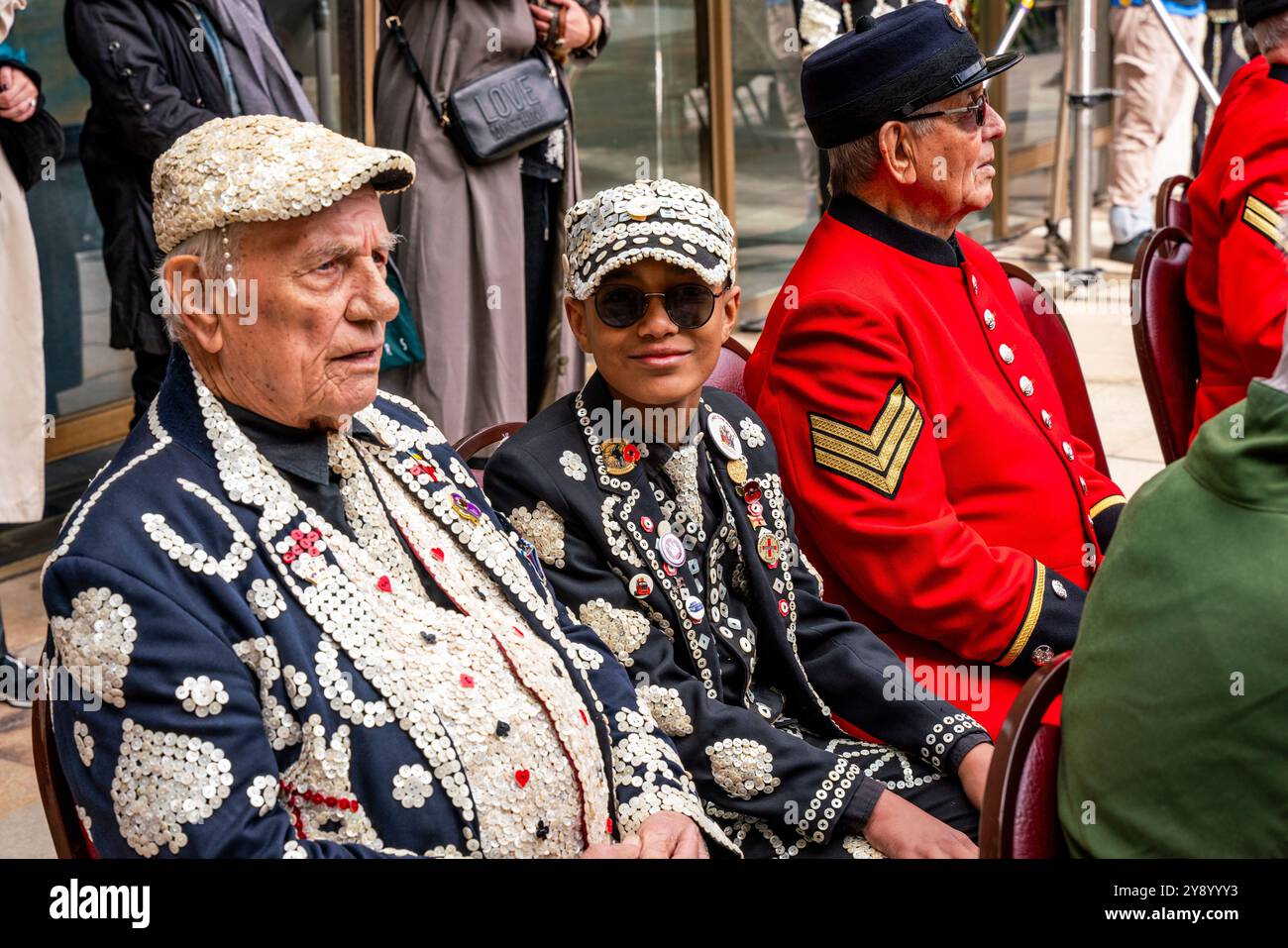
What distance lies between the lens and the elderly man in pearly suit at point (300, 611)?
1.69 m

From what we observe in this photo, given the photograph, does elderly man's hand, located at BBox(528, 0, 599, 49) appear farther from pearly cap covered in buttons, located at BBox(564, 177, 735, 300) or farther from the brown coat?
pearly cap covered in buttons, located at BBox(564, 177, 735, 300)

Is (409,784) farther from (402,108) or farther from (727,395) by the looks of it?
(402,108)

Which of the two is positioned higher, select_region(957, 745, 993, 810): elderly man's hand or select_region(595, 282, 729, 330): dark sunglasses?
select_region(595, 282, 729, 330): dark sunglasses

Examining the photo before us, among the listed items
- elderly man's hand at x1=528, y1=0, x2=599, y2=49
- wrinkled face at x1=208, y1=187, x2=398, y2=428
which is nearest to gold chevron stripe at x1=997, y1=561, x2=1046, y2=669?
wrinkled face at x1=208, y1=187, x2=398, y2=428

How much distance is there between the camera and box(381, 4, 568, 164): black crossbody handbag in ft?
14.1

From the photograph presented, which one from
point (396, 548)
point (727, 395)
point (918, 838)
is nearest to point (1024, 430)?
point (727, 395)

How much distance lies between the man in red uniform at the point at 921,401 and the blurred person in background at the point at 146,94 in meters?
1.67

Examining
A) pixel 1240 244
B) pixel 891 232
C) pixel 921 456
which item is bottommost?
pixel 921 456

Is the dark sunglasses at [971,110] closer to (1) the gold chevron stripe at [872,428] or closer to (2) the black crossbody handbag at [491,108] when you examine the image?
(1) the gold chevron stripe at [872,428]

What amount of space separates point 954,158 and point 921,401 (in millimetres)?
476

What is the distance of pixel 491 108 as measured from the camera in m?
4.31

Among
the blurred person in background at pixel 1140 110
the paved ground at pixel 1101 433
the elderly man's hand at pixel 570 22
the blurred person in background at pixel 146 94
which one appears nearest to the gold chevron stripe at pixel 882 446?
the paved ground at pixel 1101 433

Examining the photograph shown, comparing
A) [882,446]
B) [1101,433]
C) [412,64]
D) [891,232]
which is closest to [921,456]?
[882,446]

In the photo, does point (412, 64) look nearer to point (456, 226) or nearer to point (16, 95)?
point (456, 226)
